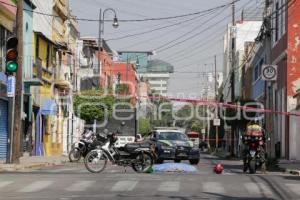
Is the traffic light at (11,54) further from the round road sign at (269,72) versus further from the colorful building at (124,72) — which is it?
the colorful building at (124,72)

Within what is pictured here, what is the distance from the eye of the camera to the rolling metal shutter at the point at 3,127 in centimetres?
3431

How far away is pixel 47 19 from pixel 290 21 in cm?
1572

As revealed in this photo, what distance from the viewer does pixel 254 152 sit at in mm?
24000

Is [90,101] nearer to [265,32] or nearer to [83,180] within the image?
[265,32]

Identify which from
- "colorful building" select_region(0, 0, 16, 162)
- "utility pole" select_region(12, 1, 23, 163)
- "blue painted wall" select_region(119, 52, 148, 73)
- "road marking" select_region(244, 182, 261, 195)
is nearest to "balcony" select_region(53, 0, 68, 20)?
"colorful building" select_region(0, 0, 16, 162)

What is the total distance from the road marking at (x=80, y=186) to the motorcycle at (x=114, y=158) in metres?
4.95

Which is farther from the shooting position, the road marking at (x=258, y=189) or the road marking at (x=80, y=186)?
the road marking at (x=80, y=186)

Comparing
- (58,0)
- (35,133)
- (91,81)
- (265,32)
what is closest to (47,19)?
(58,0)

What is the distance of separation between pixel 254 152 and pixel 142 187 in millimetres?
8298

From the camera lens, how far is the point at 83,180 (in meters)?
18.2

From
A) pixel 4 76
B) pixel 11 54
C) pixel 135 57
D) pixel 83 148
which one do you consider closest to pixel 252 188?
pixel 11 54

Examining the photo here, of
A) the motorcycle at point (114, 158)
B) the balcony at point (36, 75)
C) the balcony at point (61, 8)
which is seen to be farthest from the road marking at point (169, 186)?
the balcony at point (61, 8)

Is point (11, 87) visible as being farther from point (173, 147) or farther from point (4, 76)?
point (173, 147)

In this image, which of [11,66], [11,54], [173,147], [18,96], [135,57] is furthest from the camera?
[135,57]
